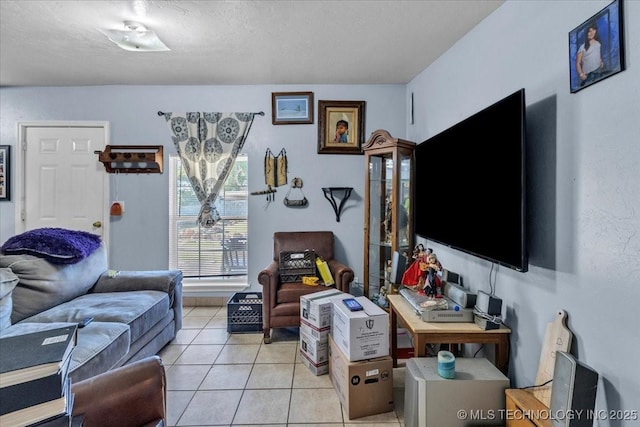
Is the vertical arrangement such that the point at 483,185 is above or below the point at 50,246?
above

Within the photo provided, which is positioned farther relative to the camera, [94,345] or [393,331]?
[393,331]

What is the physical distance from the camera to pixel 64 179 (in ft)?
11.9

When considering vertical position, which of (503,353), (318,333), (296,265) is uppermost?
(296,265)

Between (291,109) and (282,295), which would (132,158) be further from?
(282,295)

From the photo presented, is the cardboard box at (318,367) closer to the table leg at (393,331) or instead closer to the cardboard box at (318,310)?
the cardboard box at (318,310)

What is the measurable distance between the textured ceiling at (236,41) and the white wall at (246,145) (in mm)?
150

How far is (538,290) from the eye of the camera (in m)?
1.63

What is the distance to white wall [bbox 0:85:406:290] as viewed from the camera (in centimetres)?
361

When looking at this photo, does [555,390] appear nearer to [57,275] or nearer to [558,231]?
[558,231]

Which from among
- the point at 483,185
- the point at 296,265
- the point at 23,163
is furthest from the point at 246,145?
the point at 483,185

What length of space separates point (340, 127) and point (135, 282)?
254 cm

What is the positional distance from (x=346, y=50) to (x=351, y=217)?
1717 mm

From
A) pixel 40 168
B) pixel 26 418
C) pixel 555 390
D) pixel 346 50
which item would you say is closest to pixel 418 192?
pixel 346 50

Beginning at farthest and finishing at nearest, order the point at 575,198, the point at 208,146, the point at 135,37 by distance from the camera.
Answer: the point at 208,146, the point at 135,37, the point at 575,198
